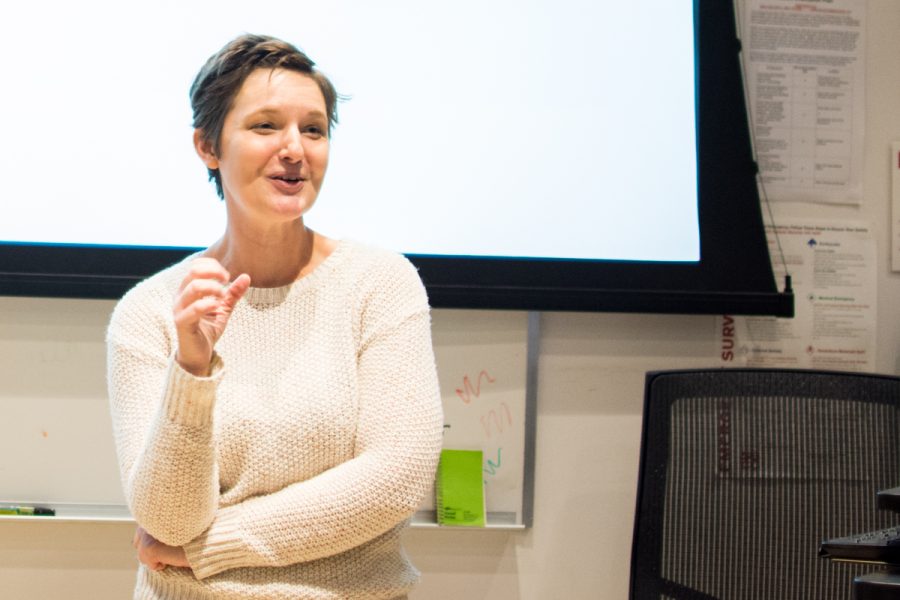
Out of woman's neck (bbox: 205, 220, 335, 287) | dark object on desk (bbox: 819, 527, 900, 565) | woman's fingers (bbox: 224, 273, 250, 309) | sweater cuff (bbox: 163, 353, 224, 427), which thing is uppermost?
woman's neck (bbox: 205, 220, 335, 287)

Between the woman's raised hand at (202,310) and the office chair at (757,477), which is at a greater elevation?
the woman's raised hand at (202,310)

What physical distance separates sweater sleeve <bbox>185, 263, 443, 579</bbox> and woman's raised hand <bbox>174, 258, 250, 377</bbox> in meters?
0.23

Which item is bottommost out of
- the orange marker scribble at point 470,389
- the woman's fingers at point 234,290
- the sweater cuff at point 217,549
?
the sweater cuff at point 217,549

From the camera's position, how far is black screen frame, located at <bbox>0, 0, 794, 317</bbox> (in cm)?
218

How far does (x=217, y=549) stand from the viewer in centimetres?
140

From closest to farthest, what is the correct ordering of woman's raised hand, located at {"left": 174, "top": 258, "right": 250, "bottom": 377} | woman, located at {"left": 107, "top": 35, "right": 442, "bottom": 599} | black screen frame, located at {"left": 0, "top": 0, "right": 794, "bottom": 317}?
woman's raised hand, located at {"left": 174, "top": 258, "right": 250, "bottom": 377} < woman, located at {"left": 107, "top": 35, "right": 442, "bottom": 599} < black screen frame, located at {"left": 0, "top": 0, "right": 794, "bottom": 317}

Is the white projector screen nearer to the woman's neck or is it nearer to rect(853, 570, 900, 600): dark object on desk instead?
the woman's neck

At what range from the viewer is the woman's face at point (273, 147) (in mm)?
1490

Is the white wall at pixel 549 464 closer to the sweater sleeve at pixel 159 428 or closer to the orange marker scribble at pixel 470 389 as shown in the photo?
the orange marker scribble at pixel 470 389

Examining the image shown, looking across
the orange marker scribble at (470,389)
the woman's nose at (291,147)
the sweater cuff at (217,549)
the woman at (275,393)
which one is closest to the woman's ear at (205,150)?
the woman at (275,393)

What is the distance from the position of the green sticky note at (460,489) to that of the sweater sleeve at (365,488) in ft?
2.61

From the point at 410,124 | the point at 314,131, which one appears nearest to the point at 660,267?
the point at 410,124

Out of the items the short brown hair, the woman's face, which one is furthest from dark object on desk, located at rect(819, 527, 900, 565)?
the short brown hair

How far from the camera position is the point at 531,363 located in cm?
233
